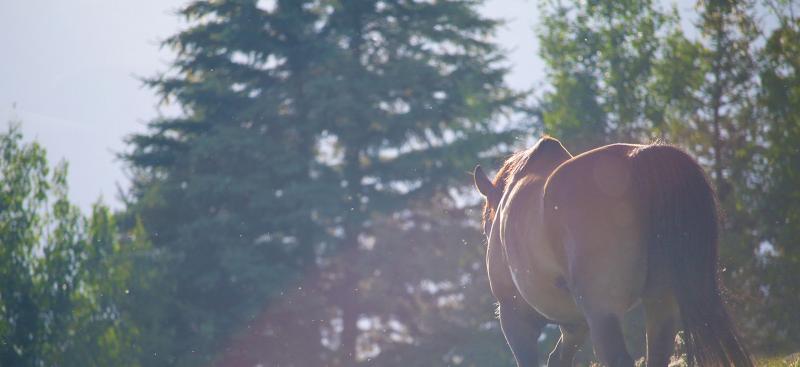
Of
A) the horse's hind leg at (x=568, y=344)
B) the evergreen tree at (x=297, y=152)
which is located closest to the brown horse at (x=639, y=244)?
the horse's hind leg at (x=568, y=344)

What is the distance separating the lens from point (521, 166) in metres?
6.49

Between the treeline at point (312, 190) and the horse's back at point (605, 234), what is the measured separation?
69.7 ft

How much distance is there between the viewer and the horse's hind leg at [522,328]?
20.7ft


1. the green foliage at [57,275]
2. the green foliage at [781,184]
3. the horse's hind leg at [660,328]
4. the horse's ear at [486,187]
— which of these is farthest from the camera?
the green foliage at [57,275]

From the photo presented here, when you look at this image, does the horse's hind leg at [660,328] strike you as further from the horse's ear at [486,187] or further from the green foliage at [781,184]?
the green foliage at [781,184]

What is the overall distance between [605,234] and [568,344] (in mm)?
1961

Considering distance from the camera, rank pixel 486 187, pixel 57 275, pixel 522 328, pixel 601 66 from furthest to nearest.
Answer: pixel 57 275 < pixel 601 66 < pixel 486 187 < pixel 522 328

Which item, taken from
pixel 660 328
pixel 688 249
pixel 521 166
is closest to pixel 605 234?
pixel 688 249

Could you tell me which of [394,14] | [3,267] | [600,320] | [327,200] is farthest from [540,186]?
[3,267]

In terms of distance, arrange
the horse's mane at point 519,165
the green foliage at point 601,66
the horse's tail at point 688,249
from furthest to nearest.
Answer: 1. the green foliage at point 601,66
2. the horse's mane at point 519,165
3. the horse's tail at point 688,249

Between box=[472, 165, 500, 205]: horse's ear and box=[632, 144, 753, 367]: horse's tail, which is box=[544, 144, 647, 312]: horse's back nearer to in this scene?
box=[632, 144, 753, 367]: horse's tail

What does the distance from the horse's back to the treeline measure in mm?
21250

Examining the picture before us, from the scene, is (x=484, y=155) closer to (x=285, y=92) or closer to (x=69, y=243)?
(x=285, y=92)

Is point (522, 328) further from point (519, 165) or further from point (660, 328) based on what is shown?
point (660, 328)
